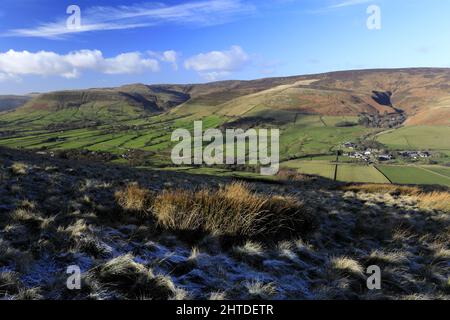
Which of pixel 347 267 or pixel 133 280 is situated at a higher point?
pixel 133 280

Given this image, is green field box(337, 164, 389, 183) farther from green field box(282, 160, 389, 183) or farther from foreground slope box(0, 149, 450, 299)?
foreground slope box(0, 149, 450, 299)

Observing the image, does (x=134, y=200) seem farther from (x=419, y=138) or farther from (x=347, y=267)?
(x=419, y=138)

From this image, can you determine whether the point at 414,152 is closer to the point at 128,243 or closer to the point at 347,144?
the point at 347,144

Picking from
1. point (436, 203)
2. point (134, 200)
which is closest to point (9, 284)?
point (134, 200)

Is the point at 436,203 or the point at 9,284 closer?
the point at 9,284
